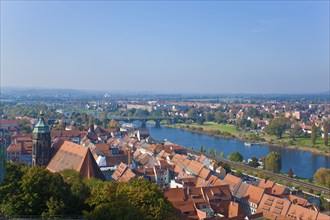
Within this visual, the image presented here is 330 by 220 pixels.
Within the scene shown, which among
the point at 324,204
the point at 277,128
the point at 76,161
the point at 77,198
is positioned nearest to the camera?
the point at 77,198

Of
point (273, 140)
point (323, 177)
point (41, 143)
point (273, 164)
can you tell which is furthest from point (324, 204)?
point (273, 140)

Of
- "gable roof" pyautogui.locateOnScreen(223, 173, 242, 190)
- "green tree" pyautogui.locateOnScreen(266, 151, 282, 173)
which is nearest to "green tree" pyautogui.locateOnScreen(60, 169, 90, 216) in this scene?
"gable roof" pyautogui.locateOnScreen(223, 173, 242, 190)

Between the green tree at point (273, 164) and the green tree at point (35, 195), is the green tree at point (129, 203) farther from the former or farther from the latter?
the green tree at point (273, 164)

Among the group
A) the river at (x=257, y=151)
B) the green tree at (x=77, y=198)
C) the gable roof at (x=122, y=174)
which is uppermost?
the green tree at (x=77, y=198)

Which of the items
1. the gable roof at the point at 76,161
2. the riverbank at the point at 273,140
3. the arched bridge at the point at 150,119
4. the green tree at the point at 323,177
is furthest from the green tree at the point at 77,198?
the arched bridge at the point at 150,119

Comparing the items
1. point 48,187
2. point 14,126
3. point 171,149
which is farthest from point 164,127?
point 48,187

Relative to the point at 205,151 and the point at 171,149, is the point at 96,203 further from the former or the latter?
the point at 205,151

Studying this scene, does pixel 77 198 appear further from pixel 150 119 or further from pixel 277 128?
pixel 150 119
